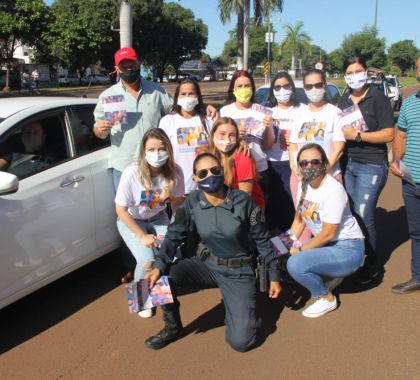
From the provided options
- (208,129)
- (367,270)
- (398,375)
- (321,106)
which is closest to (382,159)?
(321,106)

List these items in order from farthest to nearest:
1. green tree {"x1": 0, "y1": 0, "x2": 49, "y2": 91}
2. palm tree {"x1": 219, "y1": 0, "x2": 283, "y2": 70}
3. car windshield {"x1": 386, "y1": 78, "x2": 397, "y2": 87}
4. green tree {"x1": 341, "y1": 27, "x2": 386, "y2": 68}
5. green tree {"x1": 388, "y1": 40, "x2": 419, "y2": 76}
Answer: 1. green tree {"x1": 388, "y1": 40, "x2": 419, "y2": 76}
2. green tree {"x1": 341, "y1": 27, "x2": 386, "y2": 68}
3. green tree {"x1": 0, "y1": 0, "x2": 49, "y2": 91}
4. car windshield {"x1": 386, "y1": 78, "x2": 397, "y2": 87}
5. palm tree {"x1": 219, "y1": 0, "x2": 283, "y2": 70}

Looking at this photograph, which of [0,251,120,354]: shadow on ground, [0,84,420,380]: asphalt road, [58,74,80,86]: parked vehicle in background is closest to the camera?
[0,84,420,380]: asphalt road

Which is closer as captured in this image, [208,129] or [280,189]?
[208,129]

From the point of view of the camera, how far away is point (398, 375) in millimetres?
2768

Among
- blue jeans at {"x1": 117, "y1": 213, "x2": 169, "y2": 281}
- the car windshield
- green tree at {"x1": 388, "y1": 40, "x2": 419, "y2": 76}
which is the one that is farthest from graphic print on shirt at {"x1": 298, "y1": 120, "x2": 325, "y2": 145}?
green tree at {"x1": 388, "y1": 40, "x2": 419, "y2": 76}

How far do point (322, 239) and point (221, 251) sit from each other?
82cm

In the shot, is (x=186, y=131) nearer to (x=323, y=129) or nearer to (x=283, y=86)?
(x=283, y=86)

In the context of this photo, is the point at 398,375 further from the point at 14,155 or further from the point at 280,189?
the point at 14,155

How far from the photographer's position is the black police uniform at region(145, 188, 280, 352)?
3.06 meters

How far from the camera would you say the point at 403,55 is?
105 metres

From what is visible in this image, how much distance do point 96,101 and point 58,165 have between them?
95cm

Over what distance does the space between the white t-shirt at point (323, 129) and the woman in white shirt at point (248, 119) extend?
0.30 m

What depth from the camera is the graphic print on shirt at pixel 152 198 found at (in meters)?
3.66

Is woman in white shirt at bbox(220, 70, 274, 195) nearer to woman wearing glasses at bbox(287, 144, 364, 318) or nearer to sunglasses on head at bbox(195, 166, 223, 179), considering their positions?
woman wearing glasses at bbox(287, 144, 364, 318)
